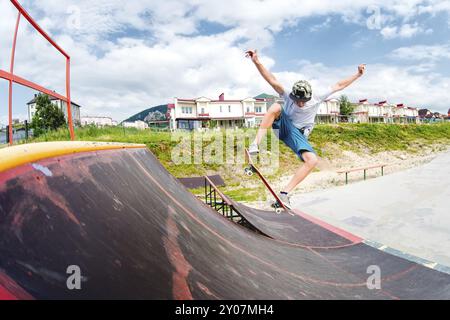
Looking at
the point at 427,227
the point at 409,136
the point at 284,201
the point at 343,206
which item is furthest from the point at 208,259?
the point at 409,136

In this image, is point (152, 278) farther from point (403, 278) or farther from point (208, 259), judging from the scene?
point (403, 278)

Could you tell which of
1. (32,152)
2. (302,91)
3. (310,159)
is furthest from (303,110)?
(32,152)

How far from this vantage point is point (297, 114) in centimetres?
341

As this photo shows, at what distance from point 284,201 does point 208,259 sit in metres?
2.04

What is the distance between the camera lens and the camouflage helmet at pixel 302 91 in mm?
3189

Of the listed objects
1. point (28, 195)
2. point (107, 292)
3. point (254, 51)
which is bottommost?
point (107, 292)

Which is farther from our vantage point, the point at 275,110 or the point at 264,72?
the point at 275,110

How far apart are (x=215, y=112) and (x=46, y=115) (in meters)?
41.8

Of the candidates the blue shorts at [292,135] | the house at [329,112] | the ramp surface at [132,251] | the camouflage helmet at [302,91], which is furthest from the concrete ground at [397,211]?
the house at [329,112]

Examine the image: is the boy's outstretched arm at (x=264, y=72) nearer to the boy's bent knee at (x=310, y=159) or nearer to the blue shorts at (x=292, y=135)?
the blue shorts at (x=292, y=135)

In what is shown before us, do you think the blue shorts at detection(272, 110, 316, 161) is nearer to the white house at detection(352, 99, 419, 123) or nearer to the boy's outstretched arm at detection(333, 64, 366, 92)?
the boy's outstretched arm at detection(333, 64, 366, 92)

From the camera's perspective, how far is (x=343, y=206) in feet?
27.4

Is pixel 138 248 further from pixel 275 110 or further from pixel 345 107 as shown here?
pixel 345 107
